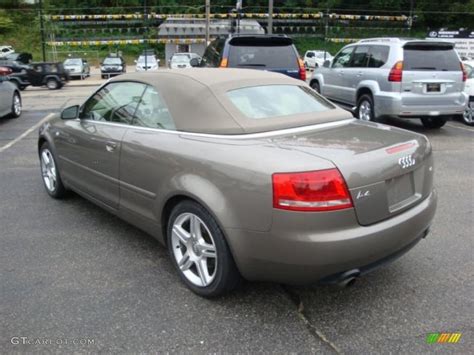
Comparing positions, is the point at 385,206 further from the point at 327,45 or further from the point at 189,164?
the point at 327,45

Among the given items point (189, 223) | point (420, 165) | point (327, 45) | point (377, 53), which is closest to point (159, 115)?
point (189, 223)

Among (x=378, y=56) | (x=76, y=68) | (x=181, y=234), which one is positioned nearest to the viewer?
(x=181, y=234)

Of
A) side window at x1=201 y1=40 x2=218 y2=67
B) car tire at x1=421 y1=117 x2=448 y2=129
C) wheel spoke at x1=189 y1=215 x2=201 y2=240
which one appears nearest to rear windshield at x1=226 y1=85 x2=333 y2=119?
wheel spoke at x1=189 y1=215 x2=201 y2=240

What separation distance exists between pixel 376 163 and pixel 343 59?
336 inches

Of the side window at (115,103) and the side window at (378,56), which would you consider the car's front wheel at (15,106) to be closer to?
the side window at (115,103)

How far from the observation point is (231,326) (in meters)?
2.94

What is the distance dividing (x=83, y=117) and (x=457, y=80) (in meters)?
7.20

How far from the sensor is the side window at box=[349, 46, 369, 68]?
32.2ft

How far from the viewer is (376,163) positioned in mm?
2900

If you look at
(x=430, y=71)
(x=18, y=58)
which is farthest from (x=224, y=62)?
(x=18, y=58)

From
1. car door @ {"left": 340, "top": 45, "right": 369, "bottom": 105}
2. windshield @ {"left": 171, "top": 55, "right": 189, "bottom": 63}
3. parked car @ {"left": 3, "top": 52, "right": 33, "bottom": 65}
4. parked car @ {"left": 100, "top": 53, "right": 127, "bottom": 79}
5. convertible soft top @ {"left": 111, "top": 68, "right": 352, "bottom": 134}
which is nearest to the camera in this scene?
convertible soft top @ {"left": 111, "top": 68, "right": 352, "bottom": 134}

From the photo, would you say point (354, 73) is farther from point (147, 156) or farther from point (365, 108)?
point (147, 156)

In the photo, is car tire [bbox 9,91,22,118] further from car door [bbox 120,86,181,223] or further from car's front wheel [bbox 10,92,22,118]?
car door [bbox 120,86,181,223]

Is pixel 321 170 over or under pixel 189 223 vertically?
over
